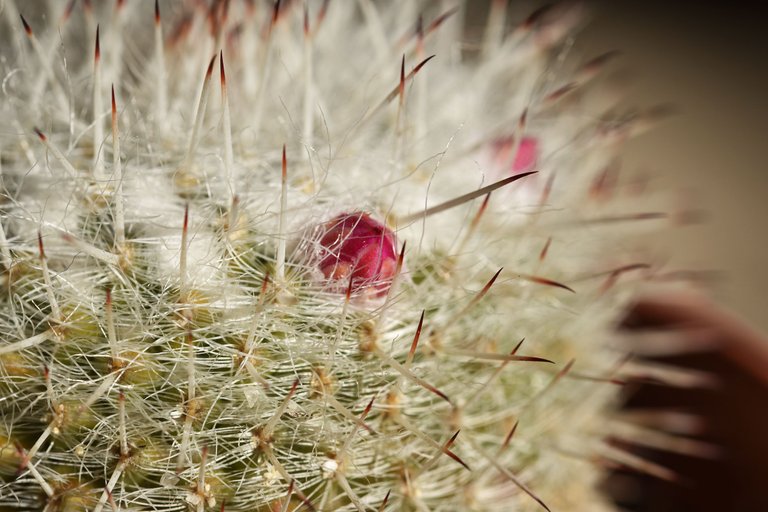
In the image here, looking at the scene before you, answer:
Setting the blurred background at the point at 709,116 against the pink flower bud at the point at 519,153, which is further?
the blurred background at the point at 709,116

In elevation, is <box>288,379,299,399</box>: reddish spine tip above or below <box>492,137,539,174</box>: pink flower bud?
below

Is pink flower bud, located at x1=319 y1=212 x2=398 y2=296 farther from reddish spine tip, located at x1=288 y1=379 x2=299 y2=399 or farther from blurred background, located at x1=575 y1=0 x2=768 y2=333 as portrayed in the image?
blurred background, located at x1=575 y1=0 x2=768 y2=333

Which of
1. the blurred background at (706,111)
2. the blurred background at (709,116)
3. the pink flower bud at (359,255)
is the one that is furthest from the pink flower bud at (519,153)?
the blurred background at (709,116)

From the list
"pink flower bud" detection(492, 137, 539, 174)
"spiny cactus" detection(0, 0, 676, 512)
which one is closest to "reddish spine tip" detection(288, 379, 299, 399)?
"spiny cactus" detection(0, 0, 676, 512)

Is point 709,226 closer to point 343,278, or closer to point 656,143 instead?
point 656,143

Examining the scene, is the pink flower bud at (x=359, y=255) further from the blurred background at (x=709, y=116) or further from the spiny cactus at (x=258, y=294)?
the blurred background at (x=709, y=116)

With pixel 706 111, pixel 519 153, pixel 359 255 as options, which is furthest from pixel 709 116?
pixel 359 255

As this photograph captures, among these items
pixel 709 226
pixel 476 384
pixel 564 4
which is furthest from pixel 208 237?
Result: pixel 709 226
